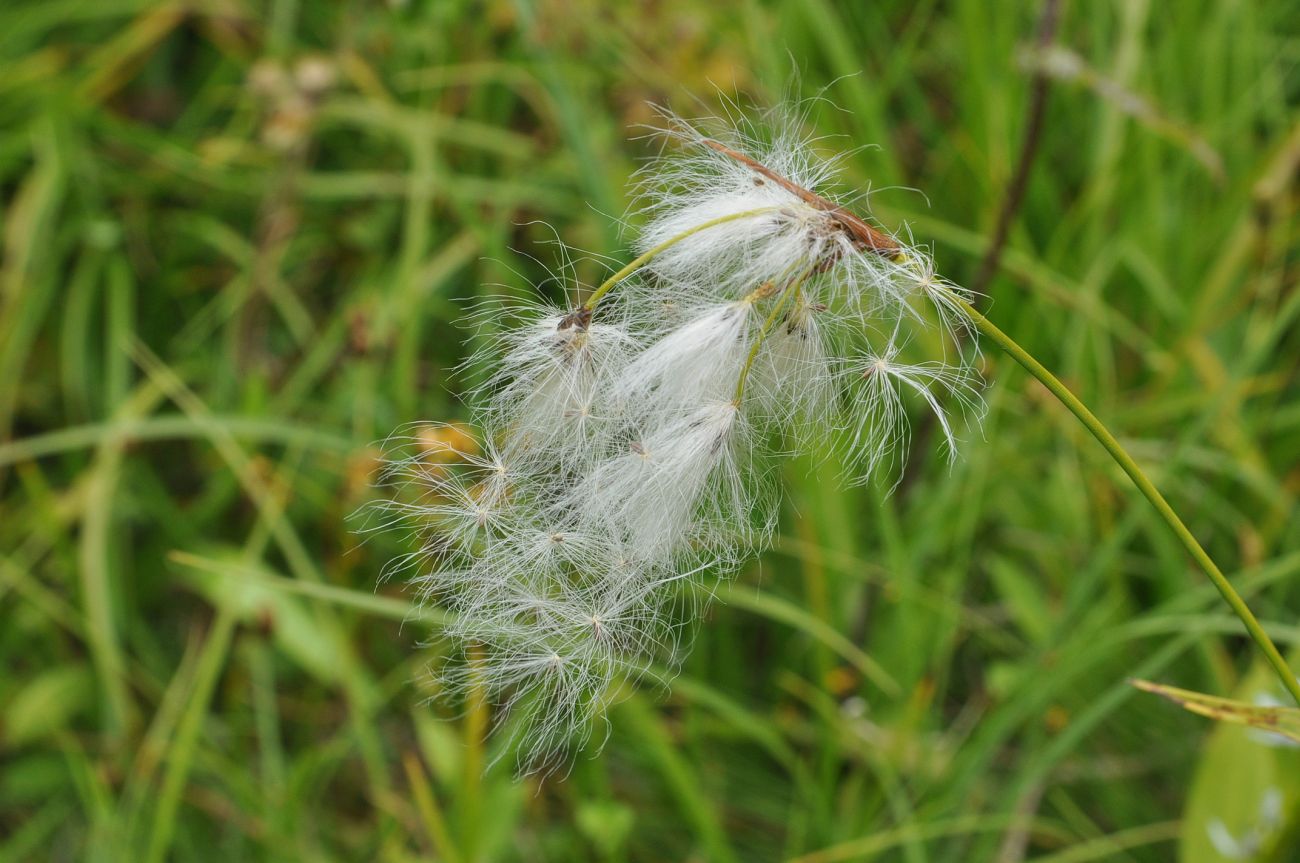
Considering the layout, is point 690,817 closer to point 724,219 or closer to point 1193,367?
point 724,219

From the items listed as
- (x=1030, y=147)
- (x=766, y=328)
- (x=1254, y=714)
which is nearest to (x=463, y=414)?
(x=1030, y=147)

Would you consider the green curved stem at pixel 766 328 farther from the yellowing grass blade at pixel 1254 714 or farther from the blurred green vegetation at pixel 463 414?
the blurred green vegetation at pixel 463 414

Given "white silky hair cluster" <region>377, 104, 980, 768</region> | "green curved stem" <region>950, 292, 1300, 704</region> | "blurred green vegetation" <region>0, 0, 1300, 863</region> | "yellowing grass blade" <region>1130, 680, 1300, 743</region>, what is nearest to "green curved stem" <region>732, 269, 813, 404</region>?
"white silky hair cluster" <region>377, 104, 980, 768</region>

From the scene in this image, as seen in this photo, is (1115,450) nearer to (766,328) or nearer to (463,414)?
(766,328)

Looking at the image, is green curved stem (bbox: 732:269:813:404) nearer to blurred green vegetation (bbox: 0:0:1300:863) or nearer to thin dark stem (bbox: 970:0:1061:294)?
blurred green vegetation (bbox: 0:0:1300:863)

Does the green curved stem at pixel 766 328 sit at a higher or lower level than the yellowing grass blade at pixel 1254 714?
higher

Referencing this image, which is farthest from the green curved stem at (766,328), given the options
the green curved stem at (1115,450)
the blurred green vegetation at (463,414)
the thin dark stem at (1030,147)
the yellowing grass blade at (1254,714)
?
the thin dark stem at (1030,147)
